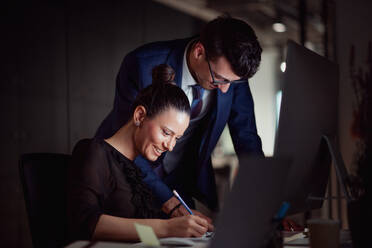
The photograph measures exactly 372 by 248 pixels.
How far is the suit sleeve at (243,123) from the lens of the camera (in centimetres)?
211

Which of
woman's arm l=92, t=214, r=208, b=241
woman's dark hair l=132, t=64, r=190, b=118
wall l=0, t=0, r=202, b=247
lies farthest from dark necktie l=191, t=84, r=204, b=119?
wall l=0, t=0, r=202, b=247

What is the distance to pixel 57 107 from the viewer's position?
396 cm

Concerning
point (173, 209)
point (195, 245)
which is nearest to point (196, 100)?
point (173, 209)

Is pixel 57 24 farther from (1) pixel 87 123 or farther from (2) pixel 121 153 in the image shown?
(2) pixel 121 153

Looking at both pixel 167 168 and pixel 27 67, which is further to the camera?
pixel 27 67

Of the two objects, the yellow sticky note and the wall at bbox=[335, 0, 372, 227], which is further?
the wall at bbox=[335, 0, 372, 227]

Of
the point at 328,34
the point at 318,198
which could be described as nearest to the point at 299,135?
the point at 318,198

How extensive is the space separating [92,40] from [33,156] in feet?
9.78

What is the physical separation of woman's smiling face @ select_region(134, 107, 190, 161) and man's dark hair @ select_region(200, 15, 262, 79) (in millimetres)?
289

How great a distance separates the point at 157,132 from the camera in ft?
5.30

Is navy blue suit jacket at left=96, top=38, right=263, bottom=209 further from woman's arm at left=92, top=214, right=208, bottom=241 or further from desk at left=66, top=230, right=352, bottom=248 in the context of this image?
desk at left=66, top=230, right=352, bottom=248

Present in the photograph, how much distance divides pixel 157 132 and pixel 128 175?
179mm

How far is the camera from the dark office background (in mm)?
3223

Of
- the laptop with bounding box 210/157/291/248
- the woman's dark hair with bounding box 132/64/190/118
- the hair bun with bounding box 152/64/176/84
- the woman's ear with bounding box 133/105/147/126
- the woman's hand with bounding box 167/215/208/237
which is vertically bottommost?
the woman's hand with bounding box 167/215/208/237
